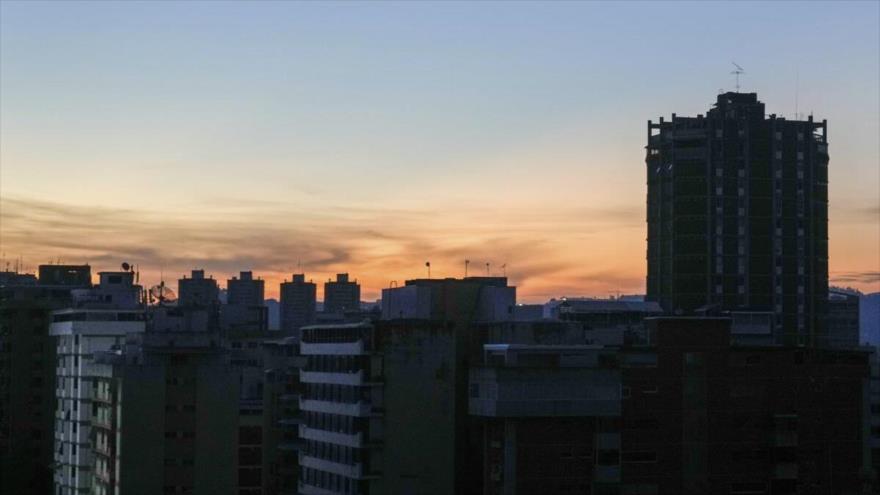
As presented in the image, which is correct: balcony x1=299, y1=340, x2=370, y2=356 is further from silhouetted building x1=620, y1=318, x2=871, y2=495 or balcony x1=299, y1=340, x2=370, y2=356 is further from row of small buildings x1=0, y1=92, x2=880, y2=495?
silhouetted building x1=620, y1=318, x2=871, y2=495

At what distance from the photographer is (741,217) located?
17388 cm

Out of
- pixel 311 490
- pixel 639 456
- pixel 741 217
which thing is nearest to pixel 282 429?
pixel 311 490

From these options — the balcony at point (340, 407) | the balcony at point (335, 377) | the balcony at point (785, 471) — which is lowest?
the balcony at point (785, 471)

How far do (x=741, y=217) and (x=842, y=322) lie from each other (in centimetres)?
1808

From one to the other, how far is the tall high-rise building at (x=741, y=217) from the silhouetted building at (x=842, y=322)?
2049mm

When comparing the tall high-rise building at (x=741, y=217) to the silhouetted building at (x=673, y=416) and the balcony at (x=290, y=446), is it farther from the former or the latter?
the silhouetted building at (x=673, y=416)

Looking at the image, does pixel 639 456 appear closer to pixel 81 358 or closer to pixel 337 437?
pixel 337 437

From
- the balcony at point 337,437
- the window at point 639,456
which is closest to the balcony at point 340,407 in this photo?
the balcony at point 337,437

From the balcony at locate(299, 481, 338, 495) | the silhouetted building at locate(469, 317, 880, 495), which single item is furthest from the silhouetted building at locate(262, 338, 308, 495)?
the silhouetted building at locate(469, 317, 880, 495)

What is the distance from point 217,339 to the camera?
117 metres

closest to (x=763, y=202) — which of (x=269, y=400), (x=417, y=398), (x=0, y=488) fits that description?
(x=269, y=400)

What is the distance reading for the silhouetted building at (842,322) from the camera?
179125mm

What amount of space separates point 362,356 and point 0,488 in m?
59.1

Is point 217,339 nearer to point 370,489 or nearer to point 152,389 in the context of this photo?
point 152,389
